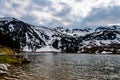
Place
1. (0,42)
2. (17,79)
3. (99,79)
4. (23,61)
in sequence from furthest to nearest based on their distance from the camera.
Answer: (0,42)
(23,61)
(99,79)
(17,79)

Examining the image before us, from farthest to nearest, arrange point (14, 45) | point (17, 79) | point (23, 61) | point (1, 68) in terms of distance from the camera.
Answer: point (14, 45), point (23, 61), point (1, 68), point (17, 79)

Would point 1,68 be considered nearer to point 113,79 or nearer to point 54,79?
point 54,79

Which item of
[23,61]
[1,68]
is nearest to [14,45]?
[23,61]

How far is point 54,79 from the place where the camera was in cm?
4988

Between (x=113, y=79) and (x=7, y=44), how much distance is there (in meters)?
128

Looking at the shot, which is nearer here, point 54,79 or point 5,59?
point 54,79

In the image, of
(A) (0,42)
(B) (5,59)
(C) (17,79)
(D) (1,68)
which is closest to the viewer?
(C) (17,79)

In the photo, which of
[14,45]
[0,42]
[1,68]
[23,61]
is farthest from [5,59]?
[14,45]

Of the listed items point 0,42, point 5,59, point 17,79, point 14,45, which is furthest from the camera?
point 14,45

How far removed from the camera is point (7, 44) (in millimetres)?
170750

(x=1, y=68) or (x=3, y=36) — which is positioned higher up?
(x=3, y=36)

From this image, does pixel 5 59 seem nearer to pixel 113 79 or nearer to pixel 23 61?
pixel 23 61

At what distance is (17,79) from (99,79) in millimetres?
16340

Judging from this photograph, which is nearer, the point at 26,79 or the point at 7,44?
the point at 26,79
